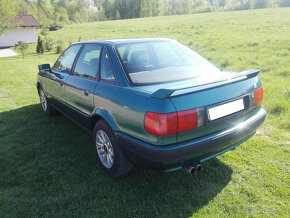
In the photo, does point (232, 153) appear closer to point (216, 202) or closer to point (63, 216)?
point (216, 202)

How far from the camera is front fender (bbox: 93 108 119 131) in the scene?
2.61 metres

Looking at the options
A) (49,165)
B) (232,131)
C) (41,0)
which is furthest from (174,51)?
(41,0)

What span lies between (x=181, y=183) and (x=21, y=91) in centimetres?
679

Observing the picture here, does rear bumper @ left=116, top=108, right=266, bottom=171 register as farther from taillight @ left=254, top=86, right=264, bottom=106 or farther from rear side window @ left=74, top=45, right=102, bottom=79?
rear side window @ left=74, top=45, right=102, bottom=79

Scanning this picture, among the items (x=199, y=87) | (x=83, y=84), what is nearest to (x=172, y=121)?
(x=199, y=87)

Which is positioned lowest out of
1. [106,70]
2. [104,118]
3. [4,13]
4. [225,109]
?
[104,118]

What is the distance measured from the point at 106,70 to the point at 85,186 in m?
1.41

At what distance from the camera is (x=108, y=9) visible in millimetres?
96125

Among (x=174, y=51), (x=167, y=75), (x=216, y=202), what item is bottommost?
(x=216, y=202)

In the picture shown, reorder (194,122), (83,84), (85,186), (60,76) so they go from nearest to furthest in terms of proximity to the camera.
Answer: (194,122), (85,186), (83,84), (60,76)

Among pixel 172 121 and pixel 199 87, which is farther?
pixel 199 87

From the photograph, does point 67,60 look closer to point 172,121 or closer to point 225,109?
point 172,121

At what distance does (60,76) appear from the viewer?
4.04 meters

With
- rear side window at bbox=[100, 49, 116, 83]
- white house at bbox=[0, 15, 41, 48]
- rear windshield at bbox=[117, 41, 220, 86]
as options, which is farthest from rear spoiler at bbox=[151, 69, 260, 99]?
white house at bbox=[0, 15, 41, 48]
